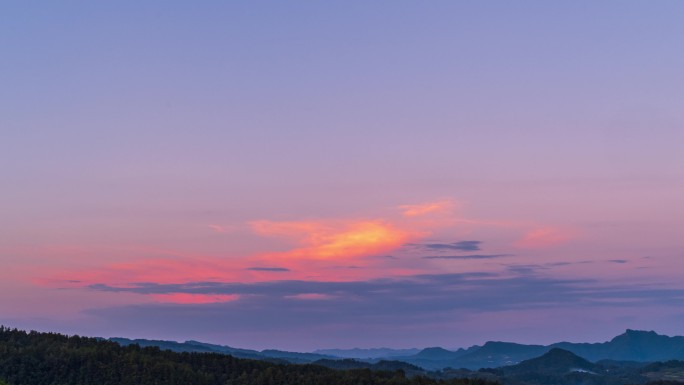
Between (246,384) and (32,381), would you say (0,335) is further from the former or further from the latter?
(246,384)

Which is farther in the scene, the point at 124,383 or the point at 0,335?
the point at 0,335

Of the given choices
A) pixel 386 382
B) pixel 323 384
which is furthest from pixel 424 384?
pixel 323 384

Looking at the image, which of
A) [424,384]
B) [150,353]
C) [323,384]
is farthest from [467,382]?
[150,353]

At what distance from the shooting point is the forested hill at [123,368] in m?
119

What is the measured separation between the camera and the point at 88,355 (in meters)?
123

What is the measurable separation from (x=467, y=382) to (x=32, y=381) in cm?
8227

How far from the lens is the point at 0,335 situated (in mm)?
140375

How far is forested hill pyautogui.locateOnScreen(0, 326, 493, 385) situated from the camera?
389ft

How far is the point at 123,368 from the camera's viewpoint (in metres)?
122

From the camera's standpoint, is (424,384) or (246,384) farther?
(424,384)

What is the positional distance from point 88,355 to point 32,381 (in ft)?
30.3

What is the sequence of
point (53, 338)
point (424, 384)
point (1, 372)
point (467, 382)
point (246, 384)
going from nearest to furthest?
point (1, 372) < point (246, 384) < point (424, 384) < point (53, 338) < point (467, 382)

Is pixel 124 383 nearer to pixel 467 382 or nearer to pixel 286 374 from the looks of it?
pixel 286 374

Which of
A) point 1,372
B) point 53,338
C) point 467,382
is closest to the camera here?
point 1,372
